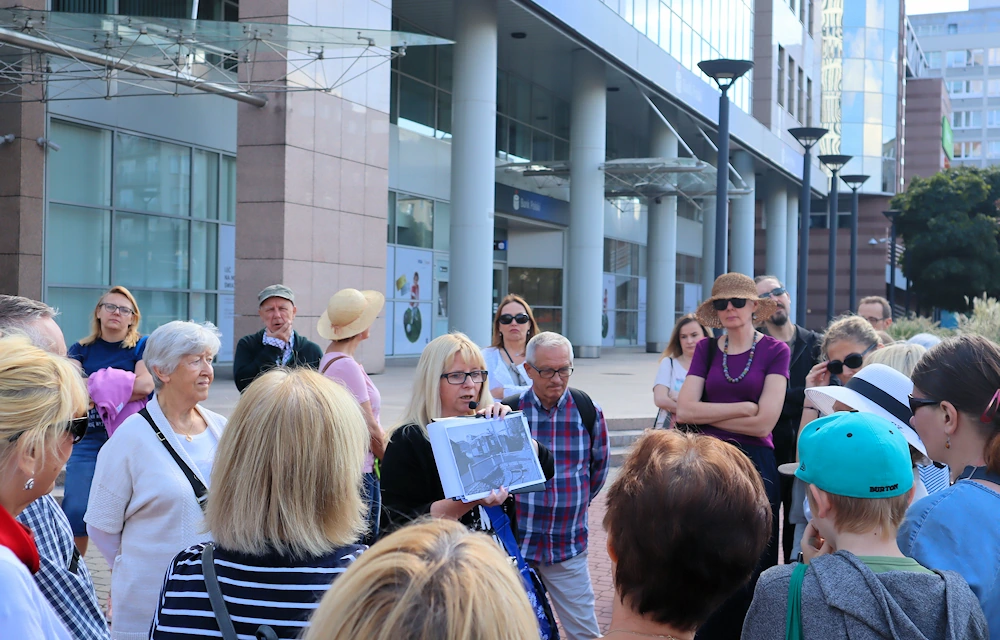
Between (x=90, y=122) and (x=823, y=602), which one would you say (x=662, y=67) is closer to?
(x=90, y=122)

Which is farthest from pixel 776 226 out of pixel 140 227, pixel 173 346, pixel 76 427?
pixel 76 427

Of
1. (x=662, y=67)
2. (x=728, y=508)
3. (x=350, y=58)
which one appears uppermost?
(x=662, y=67)

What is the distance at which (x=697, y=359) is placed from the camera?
534 cm

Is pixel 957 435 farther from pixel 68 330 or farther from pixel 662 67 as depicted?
pixel 662 67

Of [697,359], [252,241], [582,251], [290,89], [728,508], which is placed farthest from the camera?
[582,251]

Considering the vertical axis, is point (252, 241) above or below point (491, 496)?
above

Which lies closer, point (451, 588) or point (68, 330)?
point (451, 588)

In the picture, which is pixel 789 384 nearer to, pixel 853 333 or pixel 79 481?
pixel 853 333

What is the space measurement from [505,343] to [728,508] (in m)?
5.02

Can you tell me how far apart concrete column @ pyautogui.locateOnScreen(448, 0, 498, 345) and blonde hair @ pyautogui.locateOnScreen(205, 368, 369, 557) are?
57.5ft

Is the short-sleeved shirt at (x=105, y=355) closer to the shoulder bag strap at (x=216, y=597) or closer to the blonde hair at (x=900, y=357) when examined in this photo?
the shoulder bag strap at (x=216, y=597)

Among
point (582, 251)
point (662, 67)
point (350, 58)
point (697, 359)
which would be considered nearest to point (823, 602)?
point (697, 359)

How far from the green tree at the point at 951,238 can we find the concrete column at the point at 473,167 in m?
38.6

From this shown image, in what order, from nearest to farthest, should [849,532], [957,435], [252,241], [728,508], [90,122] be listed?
[728,508]
[849,532]
[957,435]
[252,241]
[90,122]
